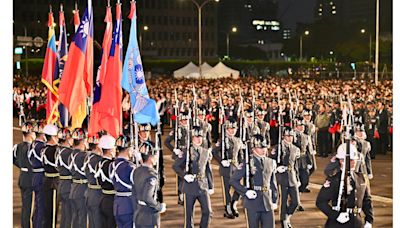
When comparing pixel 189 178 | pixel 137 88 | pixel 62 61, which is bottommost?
pixel 189 178

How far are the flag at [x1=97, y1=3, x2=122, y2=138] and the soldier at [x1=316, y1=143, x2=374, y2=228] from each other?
4427 mm

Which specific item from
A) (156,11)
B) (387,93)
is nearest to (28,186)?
(387,93)

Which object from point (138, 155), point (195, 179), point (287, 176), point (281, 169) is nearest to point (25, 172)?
point (195, 179)

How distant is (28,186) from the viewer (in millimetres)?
13133

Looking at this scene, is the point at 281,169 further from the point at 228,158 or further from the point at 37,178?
the point at 37,178

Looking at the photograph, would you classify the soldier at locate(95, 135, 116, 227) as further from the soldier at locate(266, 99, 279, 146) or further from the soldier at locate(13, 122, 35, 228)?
the soldier at locate(266, 99, 279, 146)

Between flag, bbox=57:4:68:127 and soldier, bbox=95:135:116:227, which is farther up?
flag, bbox=57:4:68:127

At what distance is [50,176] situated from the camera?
43.1 ft

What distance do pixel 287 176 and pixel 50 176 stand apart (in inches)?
153

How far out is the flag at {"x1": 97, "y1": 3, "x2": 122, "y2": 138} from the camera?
13867 millimetres

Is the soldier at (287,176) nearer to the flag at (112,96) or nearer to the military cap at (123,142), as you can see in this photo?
the flag at (112,96)

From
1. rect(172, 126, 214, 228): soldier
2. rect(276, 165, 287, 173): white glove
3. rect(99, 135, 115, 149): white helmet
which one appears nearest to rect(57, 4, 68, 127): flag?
rect(172, 126, 214, 228): soldier

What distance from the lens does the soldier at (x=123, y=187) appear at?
10.9 m

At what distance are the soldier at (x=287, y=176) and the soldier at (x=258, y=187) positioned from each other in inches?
77.8
